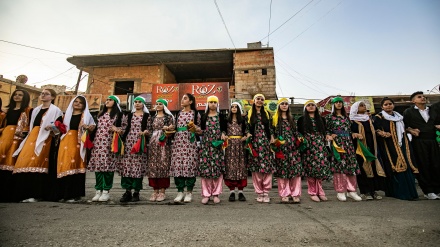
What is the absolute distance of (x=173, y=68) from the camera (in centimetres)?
1516

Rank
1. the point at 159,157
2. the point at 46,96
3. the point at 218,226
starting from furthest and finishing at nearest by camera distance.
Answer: the point at 46,96, the point at 159,157, the point at 218,226

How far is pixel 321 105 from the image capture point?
11805 mm

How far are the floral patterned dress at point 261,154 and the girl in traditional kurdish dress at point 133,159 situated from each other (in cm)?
176

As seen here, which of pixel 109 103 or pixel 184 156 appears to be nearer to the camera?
pixel 184 156

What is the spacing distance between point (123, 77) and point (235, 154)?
44.5ft

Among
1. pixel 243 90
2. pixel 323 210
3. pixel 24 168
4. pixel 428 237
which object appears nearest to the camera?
pixel 428 237

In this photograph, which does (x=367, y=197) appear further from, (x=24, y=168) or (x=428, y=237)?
(x=24, y=168)

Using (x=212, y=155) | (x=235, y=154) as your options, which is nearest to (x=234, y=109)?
(x=235, y=154)

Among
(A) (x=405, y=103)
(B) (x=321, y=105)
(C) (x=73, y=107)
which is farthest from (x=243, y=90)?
(C) (x=73, y=107)

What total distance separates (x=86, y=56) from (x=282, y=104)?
14.3 meters

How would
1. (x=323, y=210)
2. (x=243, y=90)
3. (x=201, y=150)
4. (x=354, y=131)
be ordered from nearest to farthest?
(x=323, y=210)
(x=201, y=150)
(x=354, y=131)
(x=243, y=90)

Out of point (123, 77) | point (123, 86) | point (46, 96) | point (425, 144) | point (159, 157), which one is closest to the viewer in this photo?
point (159, 157)

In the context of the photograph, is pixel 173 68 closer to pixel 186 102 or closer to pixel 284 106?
pixel 186 102

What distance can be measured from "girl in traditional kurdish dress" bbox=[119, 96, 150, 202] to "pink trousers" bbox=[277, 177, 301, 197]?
88.1 inches
